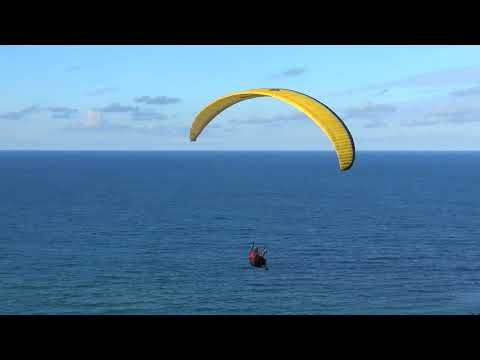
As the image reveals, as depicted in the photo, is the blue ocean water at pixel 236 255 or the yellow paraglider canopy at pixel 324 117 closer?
the yellow paraglider canopy at pixel 324 117

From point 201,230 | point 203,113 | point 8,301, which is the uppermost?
point 203,113

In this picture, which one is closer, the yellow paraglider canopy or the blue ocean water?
the yellow paraglider canopy

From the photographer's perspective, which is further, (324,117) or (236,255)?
Answer: (236,255)

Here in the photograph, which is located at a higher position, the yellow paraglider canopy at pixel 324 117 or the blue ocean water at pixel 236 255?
the yellow paraglider canopy at pixel 324 117

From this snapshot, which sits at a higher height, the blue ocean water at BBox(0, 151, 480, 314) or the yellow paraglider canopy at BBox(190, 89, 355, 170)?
the yellow paraglider canopy at BBox(190, 89, 355, 170)

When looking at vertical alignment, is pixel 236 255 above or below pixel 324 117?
below

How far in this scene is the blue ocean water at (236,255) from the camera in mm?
61562

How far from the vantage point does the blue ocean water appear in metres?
61.6

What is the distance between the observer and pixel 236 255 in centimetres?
8019
